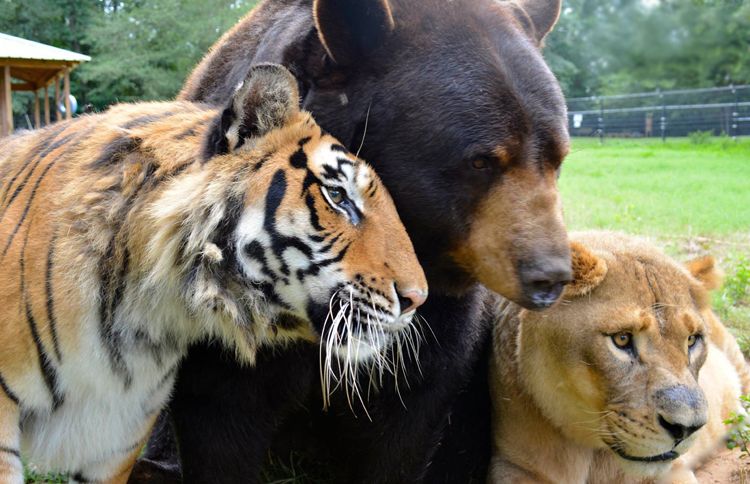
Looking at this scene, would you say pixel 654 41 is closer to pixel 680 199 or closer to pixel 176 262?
pixel 680 199

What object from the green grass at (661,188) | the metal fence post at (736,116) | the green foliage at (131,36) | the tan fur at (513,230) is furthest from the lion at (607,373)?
the green foliage at (131,36)

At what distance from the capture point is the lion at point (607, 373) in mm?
3111

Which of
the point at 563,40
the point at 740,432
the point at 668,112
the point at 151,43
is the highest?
the point at 740,432

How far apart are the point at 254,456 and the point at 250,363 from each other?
556 mm

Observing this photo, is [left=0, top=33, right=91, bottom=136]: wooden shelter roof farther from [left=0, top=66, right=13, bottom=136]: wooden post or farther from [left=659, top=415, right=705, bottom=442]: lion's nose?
[left=659, top=415, right=705, bottom=442]: lion's nose

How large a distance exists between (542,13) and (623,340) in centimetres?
140

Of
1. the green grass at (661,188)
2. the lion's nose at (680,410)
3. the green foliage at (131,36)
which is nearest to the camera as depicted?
the lion's nose at (680,410)

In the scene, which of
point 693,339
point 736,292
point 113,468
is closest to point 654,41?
point 736,292

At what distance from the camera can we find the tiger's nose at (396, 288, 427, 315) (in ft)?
8.41

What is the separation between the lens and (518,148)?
2748 millimetres

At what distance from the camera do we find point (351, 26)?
282 cm

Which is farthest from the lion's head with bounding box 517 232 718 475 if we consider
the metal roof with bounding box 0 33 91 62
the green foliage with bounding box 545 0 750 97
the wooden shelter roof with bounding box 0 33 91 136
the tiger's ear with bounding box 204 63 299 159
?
the metal roof with bounding box 0 33 91 62

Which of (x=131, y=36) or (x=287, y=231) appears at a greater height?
(x=287, y=231)

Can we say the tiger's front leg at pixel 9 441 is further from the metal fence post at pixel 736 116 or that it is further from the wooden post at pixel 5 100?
the metal fence post at pixel 736 116
